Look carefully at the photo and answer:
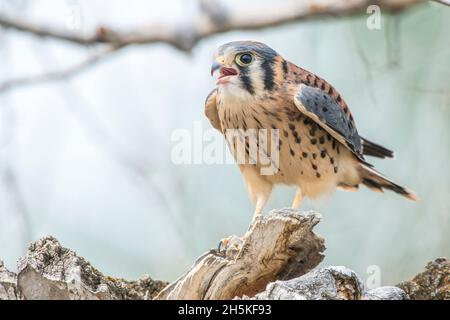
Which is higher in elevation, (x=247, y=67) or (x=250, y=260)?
(x=247, y=67)

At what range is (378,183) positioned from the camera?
15.4ft

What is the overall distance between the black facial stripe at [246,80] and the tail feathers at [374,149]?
0.82m

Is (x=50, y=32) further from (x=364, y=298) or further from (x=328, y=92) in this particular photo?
(x=364, y=298)

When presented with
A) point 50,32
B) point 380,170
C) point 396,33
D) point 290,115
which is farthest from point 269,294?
point 50,32

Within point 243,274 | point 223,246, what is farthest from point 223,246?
point 243,274

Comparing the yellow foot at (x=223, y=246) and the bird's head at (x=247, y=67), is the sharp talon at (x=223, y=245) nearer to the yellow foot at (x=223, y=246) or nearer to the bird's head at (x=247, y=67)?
the yellow foot at (x=223, y=246)

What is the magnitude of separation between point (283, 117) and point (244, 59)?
0.36 metres

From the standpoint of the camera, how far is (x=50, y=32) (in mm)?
4703

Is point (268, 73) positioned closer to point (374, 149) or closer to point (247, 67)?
point (247, 67)

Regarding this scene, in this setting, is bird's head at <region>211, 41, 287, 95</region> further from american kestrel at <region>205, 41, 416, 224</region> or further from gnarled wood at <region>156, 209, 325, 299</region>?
gnarled wood at <region>156, 209, 325, 299</region>

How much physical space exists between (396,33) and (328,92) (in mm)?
477

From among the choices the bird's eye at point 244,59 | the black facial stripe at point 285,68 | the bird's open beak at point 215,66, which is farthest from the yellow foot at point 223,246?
the black facial stripe at point 285,68

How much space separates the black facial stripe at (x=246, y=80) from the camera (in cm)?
392
